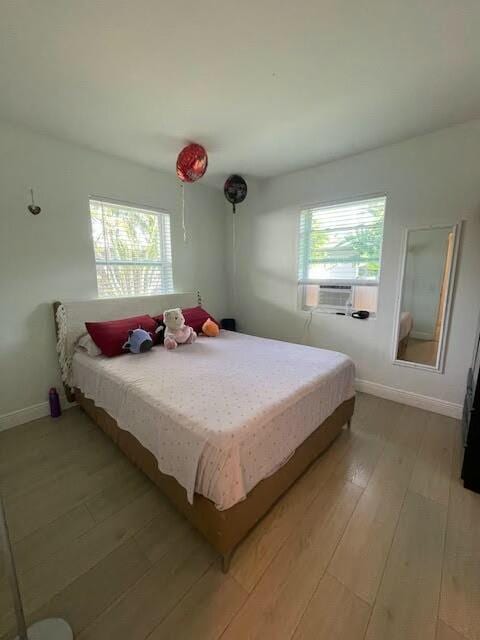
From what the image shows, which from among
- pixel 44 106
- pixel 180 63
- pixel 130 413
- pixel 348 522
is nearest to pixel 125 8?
pixel 180 63

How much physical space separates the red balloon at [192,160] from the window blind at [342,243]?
4.45ft

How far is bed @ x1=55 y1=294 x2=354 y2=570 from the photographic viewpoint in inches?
47.2

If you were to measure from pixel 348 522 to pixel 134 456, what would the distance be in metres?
1.34

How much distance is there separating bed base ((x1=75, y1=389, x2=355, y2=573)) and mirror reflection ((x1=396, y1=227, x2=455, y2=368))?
3.45 ft

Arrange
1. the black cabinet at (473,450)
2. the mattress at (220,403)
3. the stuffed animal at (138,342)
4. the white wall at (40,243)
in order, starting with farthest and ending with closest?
the stuffed animal at (138,342), the white wall at (40,243), the black cabinet at (473,450), the mattress at (220,403)

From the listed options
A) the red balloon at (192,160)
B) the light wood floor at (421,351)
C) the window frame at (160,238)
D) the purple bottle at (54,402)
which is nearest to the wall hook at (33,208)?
the window frame at (160,238)

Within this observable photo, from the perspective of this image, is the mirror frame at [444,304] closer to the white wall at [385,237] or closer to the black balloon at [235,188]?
the white wall at [385,237]

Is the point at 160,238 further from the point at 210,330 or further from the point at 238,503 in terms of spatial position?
the point at 238,503

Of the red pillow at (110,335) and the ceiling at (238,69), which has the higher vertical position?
the ceiling at (238,69)

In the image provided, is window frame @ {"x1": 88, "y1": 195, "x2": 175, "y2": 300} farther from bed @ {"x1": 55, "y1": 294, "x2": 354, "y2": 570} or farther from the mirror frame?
the mirror frame

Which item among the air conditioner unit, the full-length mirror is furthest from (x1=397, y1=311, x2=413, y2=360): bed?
the air conditioner unit

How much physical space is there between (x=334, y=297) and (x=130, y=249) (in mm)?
2372

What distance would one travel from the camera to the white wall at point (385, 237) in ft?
7.30

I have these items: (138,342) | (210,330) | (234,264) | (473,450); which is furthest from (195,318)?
(473,450)
